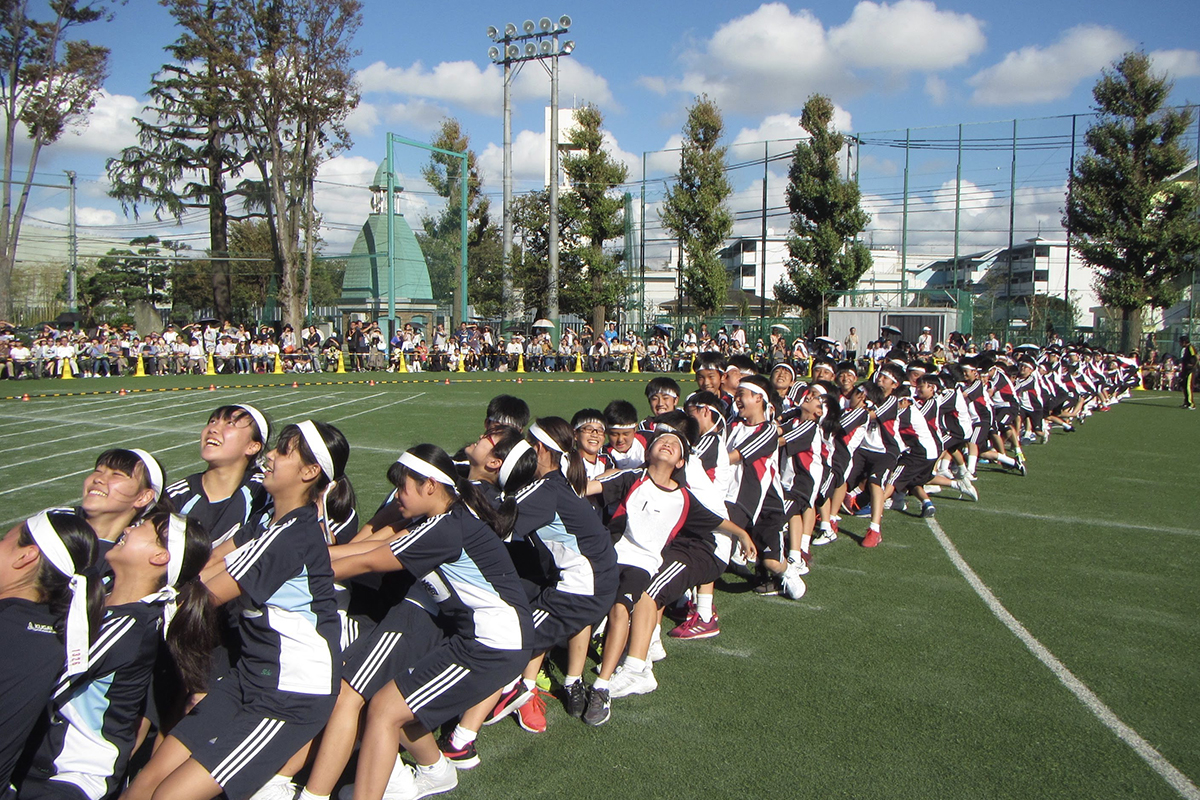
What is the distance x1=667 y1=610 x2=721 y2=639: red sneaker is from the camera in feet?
17.9

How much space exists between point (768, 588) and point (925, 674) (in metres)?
1.69

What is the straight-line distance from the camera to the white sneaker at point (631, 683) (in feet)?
14.8

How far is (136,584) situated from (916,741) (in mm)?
3567

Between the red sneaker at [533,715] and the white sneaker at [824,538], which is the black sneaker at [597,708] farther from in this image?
the white sneaker at [824,538]

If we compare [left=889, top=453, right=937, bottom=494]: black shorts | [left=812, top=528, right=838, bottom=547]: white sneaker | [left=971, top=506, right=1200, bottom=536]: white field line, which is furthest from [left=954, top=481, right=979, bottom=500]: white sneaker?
[left=812, top=528, right=838, bottom=547]: white sneaker

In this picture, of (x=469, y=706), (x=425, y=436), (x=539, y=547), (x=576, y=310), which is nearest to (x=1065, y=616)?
(x=539, y=547)

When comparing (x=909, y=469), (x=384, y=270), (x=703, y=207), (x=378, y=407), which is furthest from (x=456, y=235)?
(x=909, y=469)

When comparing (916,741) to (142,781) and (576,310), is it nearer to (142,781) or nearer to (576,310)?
(142,781)

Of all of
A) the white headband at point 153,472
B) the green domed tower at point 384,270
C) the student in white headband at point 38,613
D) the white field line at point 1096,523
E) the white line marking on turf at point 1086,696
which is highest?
the green domed tower at point 384,270

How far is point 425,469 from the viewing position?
3.48m

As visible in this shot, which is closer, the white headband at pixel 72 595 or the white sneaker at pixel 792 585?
the white headband at pixel 72 595

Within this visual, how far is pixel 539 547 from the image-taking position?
4.21 meters

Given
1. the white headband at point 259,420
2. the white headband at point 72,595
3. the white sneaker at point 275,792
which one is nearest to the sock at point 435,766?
the white sneaker at point 275,792

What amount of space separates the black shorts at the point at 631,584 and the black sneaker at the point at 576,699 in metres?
0.48
